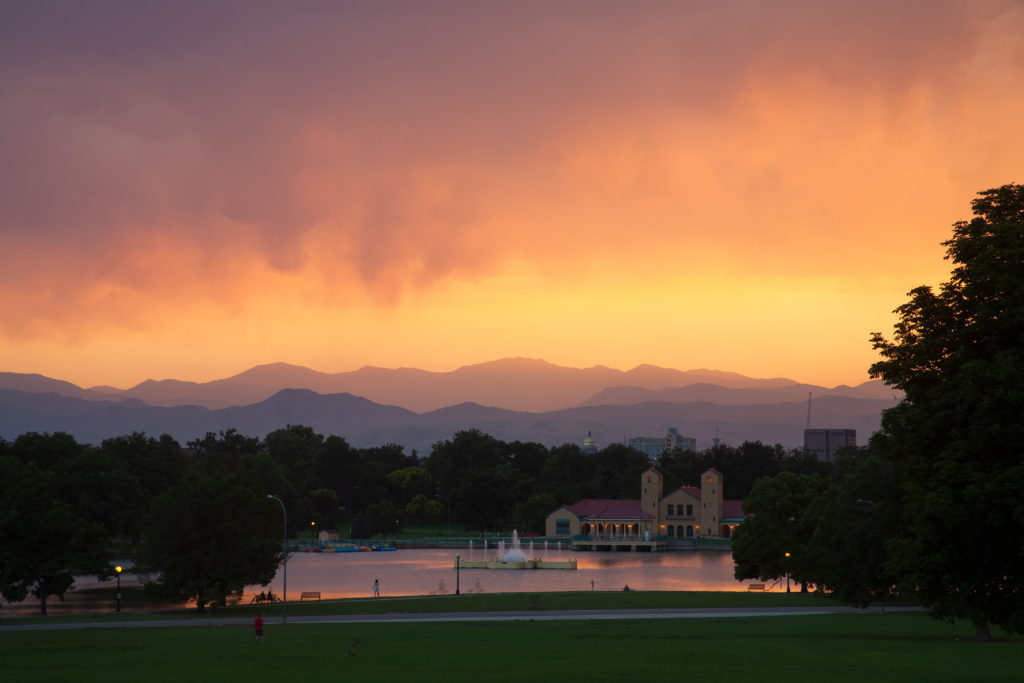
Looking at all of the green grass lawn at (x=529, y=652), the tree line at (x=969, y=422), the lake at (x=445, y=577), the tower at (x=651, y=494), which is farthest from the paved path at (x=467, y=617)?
the tower at (x=651, y=494)

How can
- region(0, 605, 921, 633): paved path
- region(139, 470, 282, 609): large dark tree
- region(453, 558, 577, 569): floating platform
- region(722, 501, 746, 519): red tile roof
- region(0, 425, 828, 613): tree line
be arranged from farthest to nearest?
region(722, 501, 746, 519): red tile roof < region(453, 558, 577, 569): floating platform < region(0, 425, 828, 613): tree line < region(139, 470, 282, 609): large dark tree < region(0, 605, 921, 633): paved path

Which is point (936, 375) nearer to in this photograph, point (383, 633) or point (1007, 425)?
point (1007, 425)

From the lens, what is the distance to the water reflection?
87.0 m

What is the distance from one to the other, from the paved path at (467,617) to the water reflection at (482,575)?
70.1 ft

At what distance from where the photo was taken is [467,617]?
50.7 metres

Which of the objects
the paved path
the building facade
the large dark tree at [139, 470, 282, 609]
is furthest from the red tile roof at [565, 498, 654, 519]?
the paved path

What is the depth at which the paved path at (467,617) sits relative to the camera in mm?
48625

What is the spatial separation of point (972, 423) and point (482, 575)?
3301 inches

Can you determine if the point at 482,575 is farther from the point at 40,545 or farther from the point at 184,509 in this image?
the point at 40,545

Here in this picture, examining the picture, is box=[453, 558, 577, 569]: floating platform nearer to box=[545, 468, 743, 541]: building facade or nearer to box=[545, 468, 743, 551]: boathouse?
box=[545, 468, 743, 551]: boathouse

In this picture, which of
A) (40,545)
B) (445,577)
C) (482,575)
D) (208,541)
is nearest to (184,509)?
(208,541)

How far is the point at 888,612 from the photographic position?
55.5m

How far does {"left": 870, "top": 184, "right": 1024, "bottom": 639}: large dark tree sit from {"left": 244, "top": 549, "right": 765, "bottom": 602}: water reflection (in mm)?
48496

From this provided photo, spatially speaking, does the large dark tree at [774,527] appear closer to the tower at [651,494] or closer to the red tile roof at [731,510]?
the tower at [651,494]
